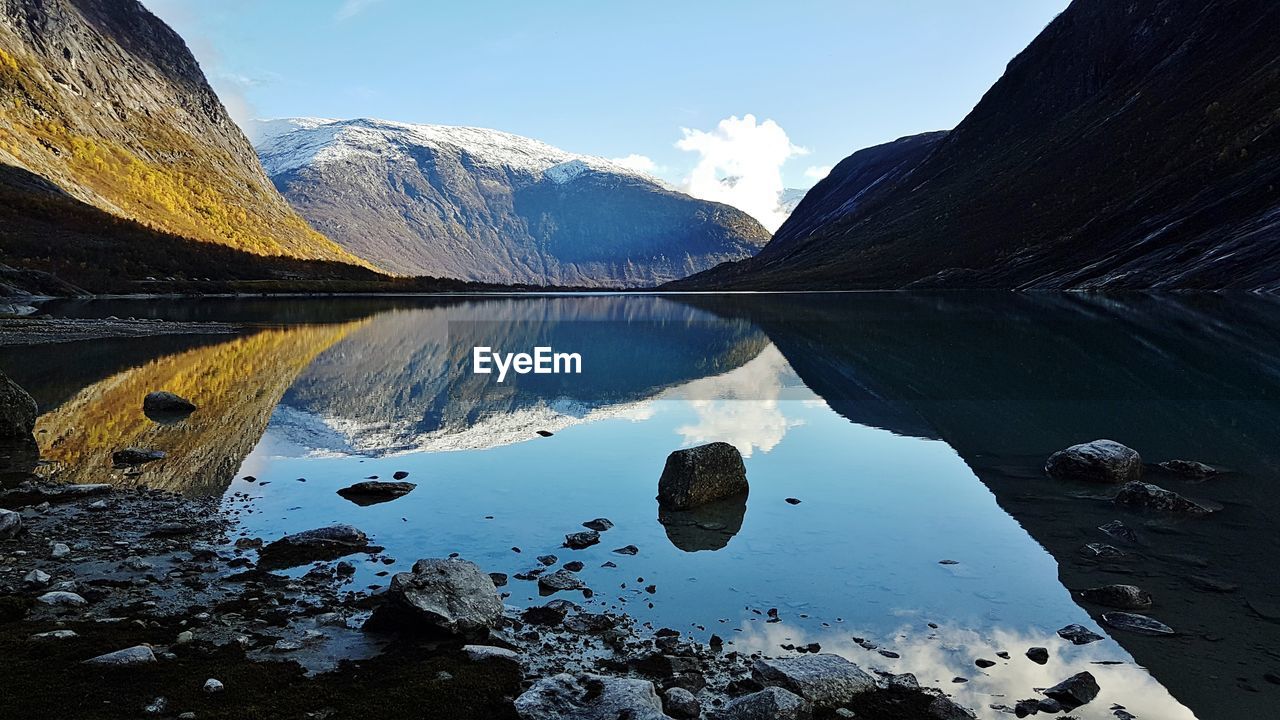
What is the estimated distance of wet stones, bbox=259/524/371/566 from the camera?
1213 cm

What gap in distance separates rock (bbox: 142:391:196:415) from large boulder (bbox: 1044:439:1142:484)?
25.2 m

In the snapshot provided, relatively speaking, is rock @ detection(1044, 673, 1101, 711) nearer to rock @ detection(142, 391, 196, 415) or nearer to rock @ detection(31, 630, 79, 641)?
rock @ detection(31, 630, 79, 641)

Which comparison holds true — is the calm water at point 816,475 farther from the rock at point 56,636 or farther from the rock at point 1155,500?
the rock at point 56,636

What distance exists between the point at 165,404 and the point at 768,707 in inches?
957

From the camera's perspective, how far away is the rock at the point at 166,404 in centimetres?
2514

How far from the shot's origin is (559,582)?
37.5 feet

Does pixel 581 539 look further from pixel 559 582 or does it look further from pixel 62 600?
pixel 62 600

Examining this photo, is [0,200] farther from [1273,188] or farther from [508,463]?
[1273,188]

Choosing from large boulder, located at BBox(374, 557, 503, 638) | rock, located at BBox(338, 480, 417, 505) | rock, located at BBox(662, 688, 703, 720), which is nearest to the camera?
rock, located at BBox(662, 688, 703, 720)

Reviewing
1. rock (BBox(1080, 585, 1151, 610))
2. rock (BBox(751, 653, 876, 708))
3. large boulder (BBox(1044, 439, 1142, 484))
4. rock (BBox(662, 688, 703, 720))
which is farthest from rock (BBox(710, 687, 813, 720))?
large boulder (BBox(1044, 439, 1142, 484))

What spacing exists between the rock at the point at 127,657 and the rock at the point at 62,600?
2234 millimetres

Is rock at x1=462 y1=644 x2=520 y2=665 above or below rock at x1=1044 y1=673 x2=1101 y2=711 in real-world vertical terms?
below

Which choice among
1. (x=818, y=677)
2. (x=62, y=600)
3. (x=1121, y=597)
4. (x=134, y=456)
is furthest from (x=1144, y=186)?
(x=62, y=600)

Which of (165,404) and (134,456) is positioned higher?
(165,404)
